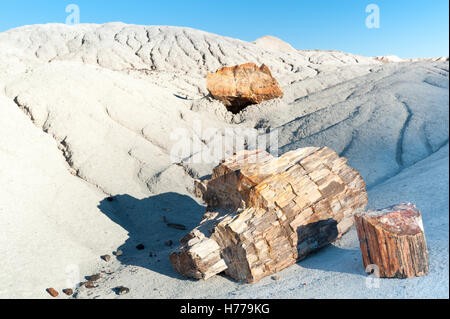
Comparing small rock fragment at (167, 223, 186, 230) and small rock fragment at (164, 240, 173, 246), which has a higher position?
small rock fragment at (167, 223, 186, 230)

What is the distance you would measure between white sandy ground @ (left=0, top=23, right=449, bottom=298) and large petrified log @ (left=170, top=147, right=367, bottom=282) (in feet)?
0.85

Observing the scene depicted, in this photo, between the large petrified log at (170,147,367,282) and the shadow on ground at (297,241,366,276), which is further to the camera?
the large petrified log at (170,147,367,282)

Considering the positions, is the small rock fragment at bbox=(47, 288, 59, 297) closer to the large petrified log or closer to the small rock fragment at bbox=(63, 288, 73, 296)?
the small rock fragment at bbox=(63, 288, 73, 296)

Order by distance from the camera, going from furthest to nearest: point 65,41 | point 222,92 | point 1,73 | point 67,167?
point 65,41
point 222,92
point 1,73
point 67,167

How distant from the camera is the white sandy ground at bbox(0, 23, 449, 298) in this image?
17.8ft

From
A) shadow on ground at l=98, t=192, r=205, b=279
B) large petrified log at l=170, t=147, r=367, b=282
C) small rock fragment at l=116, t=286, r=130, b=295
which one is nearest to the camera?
large petrified log at l=170, t=147, r=367, b=282

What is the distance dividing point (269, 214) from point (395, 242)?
6.28 feet

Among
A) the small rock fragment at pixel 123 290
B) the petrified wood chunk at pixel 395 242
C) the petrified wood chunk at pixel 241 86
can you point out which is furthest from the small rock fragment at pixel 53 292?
the petrified wood chunk at pixel 241 86

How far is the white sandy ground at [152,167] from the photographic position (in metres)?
5.43

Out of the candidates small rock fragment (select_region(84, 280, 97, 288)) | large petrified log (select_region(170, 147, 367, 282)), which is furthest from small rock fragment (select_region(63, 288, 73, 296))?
large petrified log (select_region(170, 147, 367, 282))

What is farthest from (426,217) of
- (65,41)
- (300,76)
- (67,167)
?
(65,41)

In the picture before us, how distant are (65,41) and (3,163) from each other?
131 feet

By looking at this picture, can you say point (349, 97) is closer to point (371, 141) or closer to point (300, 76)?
point (371, 141)

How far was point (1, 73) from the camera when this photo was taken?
1278cm
